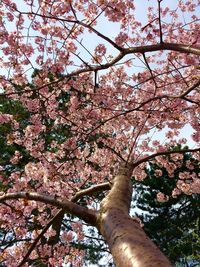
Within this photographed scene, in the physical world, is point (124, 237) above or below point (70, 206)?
below

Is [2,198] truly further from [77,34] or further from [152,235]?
[152,235]

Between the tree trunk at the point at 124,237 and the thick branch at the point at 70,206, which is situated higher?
the thick branch at the point at 70,206

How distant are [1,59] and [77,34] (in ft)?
4.14

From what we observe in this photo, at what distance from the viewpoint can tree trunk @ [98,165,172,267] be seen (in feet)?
6.28

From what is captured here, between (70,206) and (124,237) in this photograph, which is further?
(70,206)

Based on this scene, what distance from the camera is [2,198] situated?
13.7 ft

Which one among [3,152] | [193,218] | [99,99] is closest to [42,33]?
[99,99]

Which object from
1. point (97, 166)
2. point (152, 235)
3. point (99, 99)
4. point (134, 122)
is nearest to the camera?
point (99, 99)

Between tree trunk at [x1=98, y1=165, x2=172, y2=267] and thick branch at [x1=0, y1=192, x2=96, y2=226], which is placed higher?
thick branch at [x1=0, y1=192, x2=96, y2=226]

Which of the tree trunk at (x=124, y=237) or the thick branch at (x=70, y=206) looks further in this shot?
the thick branch at (x=70, y=206)

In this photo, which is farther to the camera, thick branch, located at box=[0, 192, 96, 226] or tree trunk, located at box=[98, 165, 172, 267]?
thick branch, located at box=[0, 192, 96, 226]

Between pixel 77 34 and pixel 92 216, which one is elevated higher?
pixel 77 34

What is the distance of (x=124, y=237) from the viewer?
232cm

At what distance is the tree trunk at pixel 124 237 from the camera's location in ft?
6.28
